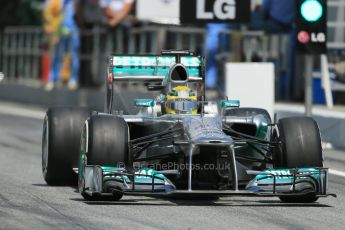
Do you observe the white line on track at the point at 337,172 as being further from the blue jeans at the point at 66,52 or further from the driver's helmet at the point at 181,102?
the blue jeans at the point at 66,52

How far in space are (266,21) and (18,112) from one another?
8277 mm

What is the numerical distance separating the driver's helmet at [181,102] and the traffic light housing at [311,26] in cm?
727

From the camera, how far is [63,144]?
14336 mm

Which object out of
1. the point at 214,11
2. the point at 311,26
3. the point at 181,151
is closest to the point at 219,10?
the point at 214,11

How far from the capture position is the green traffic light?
2059 centimetres

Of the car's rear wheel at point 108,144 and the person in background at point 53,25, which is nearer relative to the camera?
the car's rear wheel at point 108,144

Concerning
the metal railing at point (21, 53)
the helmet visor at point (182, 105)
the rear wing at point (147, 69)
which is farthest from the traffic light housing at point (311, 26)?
the metal railing at point (21, 53)

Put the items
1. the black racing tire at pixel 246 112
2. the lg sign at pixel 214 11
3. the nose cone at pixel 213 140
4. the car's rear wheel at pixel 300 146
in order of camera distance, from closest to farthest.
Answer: the nose cone at pixel 213 140, the car's rear wheel at pixel 300 146, the black racing tire at pixel 246 112, the lg sign at pixel 214 11

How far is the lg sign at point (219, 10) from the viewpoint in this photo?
2614 centimetres

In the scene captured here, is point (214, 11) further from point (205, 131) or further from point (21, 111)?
point (205, 131)

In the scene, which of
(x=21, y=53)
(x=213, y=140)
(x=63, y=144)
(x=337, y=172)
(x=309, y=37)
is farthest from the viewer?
(x=21, y=53)

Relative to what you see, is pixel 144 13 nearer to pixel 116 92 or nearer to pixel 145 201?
pixel 116 92

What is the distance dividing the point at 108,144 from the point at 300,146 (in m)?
1.97

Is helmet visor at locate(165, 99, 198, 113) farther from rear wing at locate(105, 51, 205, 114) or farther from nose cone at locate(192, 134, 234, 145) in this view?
rear wing at locate(105, 51, 205, 114)
